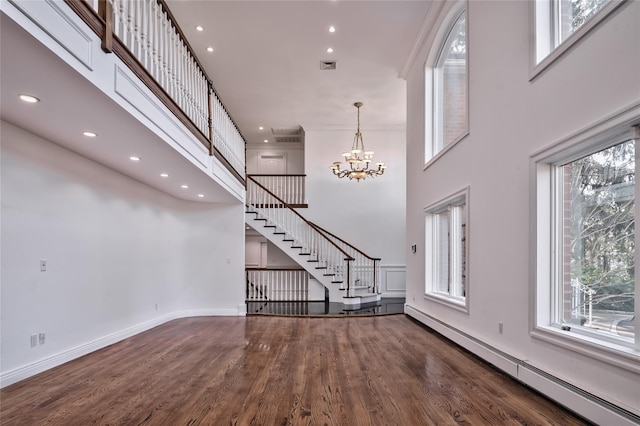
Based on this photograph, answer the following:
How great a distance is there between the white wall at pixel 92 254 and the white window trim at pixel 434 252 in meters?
3.69

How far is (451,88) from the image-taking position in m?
5.68

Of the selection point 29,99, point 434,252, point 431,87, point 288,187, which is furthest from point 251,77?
point 29,99

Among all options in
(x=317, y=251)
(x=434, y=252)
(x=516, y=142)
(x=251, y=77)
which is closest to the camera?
(x=516, y=142)

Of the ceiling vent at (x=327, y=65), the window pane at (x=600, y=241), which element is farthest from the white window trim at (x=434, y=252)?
the ceiling vent at (x=327, y=65)

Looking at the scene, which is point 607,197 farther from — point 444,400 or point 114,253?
point 114,253

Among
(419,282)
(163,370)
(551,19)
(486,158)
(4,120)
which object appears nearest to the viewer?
(551,19)

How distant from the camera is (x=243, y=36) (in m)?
6.05

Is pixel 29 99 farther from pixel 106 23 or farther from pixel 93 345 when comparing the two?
pixel 93 345

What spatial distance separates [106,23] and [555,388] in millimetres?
4364

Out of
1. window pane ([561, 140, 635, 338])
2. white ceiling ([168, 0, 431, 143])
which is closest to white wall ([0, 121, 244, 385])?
white ceiling ([168, 0, 431, 143])

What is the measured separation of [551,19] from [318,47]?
3906 mm

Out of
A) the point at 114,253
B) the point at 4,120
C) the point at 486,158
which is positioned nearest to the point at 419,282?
the point at 486,158

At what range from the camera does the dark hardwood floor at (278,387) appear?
2.73m

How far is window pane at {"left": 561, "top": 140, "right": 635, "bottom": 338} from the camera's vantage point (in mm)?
2508
